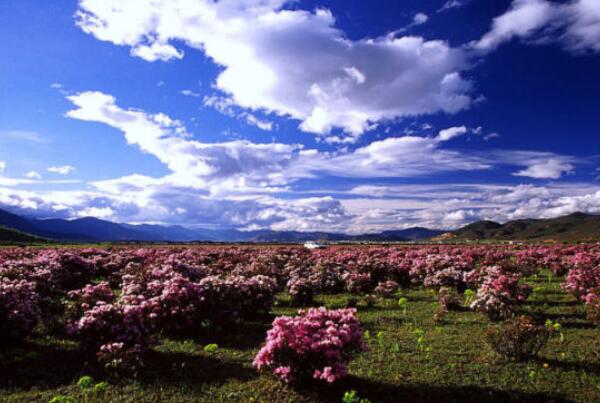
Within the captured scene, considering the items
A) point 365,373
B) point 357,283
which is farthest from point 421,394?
point 357,283

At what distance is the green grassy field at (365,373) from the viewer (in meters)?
8.24

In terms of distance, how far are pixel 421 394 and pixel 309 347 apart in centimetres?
280

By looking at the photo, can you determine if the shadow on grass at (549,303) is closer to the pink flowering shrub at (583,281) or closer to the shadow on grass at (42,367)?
the pink flowering shrub at (583,281)

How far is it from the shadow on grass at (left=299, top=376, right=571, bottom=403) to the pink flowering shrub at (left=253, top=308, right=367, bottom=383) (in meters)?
0.38

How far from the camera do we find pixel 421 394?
27.4 ft

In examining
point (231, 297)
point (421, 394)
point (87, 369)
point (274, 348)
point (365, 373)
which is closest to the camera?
point (274, 348)

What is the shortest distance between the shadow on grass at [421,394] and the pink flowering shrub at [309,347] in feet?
1.26

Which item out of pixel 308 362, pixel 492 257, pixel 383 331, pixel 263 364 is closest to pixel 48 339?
pixel 263 364

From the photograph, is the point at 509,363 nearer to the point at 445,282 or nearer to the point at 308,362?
the point at 308,362

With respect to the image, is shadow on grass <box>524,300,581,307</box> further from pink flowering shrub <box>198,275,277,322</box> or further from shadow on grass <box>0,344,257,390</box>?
shadow on grass <box>0,344,257,390</box>

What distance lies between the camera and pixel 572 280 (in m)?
17.0

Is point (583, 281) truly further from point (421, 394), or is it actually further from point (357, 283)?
point (421, 394)

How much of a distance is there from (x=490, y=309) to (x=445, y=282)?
7022mm

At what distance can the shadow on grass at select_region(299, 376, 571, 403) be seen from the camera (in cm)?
806
